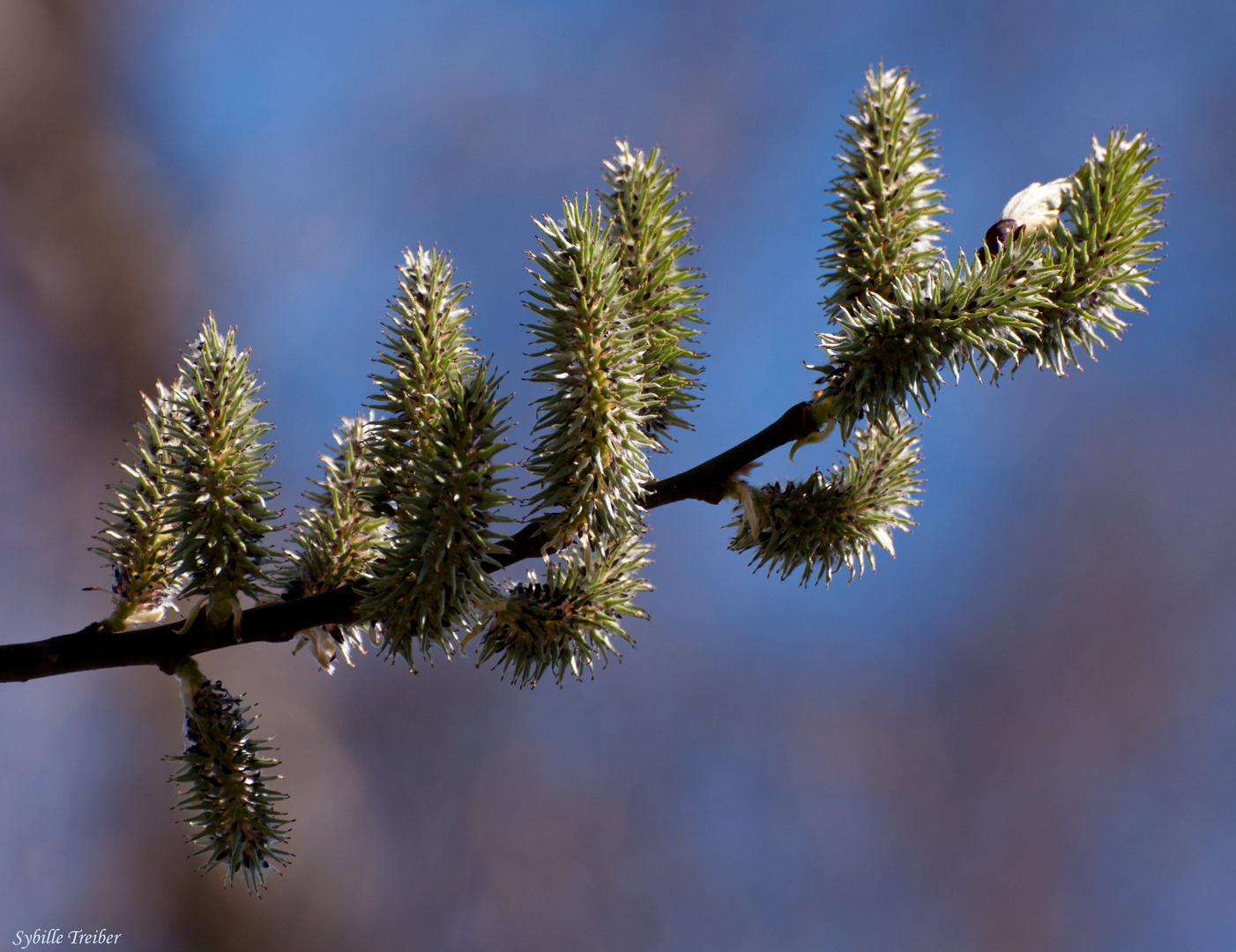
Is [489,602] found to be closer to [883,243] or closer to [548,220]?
[548,220]

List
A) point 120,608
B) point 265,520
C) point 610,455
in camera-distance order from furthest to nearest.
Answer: point 120,608
point 265,520
point 610,455

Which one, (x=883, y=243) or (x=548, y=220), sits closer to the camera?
(x=548, y=220)

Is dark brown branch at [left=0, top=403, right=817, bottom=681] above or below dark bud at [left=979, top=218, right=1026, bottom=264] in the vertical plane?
below

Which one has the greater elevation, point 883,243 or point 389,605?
point 883,243

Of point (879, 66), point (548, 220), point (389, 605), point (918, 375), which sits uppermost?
point (879, 66)

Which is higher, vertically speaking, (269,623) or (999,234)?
(999,234)

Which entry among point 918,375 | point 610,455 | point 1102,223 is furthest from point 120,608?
point 1102,223

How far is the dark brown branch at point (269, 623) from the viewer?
0.72 metres

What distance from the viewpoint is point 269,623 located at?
76 cm

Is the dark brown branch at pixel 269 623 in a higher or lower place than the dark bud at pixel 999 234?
lower

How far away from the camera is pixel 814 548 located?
2.53ft

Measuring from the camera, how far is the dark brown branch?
721 millimetres

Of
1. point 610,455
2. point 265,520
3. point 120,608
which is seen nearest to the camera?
point 610,455

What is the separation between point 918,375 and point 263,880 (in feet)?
2.04
